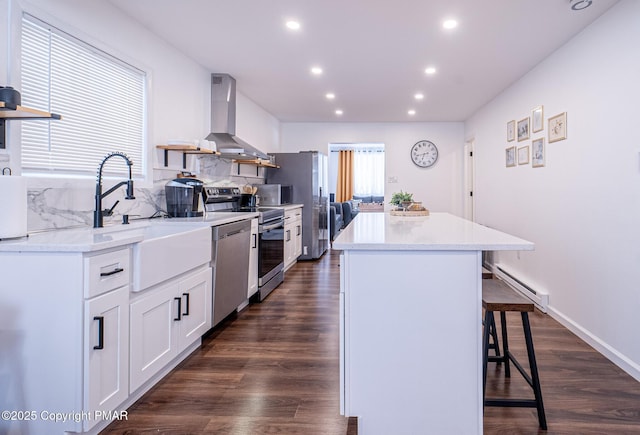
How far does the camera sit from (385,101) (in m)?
5.46

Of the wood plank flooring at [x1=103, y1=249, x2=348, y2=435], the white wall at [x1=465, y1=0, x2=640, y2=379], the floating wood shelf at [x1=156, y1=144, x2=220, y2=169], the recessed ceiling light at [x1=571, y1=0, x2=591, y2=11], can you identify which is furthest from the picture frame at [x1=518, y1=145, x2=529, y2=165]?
the floating wood shelf at [x1=156, y1=144, x2=220, y2=169]

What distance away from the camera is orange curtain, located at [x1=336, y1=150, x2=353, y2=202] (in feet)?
34.3

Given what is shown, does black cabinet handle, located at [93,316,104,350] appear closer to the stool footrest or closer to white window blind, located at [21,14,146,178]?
white window blind, located at [21,14,146,178]

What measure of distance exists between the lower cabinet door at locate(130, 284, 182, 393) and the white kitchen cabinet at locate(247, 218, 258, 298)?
1375 mm

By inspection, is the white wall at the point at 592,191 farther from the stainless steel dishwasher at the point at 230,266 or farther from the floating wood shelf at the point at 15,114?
the floating wood shelf at the point at 15,114

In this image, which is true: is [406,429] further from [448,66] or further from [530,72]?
[530,72]

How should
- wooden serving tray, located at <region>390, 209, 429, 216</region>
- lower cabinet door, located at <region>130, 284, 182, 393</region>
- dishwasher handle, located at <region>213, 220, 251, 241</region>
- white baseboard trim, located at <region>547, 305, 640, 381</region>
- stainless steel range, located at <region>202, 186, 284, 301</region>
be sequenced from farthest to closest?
stainless steel range, located at <region>202, 186, 284, 301</region>, wooden serving tray, located at <region>390, 209, 429, 216</region>, dishwasher handle, located at <region>213, 220, 251, 241</region>, white baseboard trim, located at <region>547, 305, 640, 381</region>, lower cabinet door, located at <region>130, 284, 182, 393</region>

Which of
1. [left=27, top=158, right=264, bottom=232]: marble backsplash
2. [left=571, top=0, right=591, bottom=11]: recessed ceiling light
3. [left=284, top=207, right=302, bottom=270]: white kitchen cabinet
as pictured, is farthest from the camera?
[left=284, top=207, right=302, bottom=270]: white kitchen cabinet

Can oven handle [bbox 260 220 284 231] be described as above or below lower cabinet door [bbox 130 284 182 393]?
above

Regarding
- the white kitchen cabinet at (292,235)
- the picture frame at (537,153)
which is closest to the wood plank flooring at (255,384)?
the white kitchen cabinet at (292,235)

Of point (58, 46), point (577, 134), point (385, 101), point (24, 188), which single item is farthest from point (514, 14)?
point (24, 188)

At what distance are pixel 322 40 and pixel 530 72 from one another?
94.9 inches

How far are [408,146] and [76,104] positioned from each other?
228 inches

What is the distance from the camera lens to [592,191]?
291 cm
